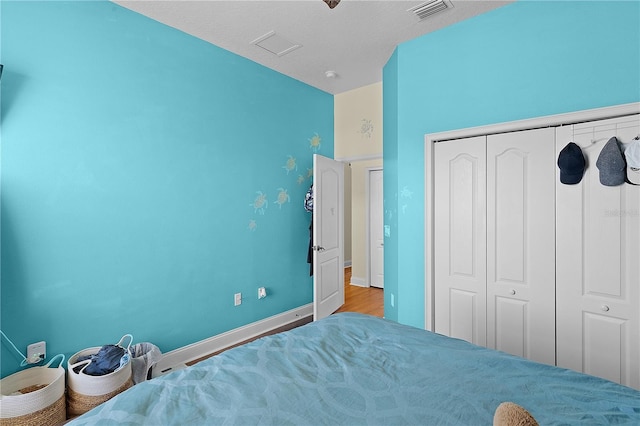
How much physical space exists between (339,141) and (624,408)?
3930 millimetres

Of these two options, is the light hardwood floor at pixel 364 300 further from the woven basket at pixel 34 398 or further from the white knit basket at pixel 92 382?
the woven basket at pixel 34 398

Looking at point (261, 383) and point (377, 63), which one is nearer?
point (261, 383)

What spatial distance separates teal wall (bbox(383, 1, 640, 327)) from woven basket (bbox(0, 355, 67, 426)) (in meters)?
2.50

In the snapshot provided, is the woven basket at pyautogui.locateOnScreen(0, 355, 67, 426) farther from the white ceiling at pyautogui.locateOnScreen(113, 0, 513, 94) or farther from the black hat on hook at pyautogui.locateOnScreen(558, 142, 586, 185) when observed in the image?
the black hat on hook at pyautogui.locateOnScreen(558, 142, 586, 185)

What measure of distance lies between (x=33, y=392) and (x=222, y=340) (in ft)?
4.78

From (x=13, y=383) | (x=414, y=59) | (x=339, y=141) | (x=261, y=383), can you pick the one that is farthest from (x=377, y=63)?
(x=13, y=383)

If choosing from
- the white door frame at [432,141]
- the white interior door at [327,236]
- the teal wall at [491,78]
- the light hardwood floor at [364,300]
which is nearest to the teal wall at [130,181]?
the white interior door at [327,236]

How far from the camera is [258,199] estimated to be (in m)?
3.31

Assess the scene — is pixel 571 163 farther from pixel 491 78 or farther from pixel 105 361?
pixel 105 361

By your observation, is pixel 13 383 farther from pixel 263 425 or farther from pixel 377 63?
pixel 377 63

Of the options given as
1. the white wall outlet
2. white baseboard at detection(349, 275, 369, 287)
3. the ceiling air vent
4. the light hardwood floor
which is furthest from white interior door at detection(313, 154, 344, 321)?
the white wall outlet

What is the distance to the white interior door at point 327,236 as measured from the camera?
344 centimetres

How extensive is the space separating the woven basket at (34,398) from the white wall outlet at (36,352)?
Answer: 50mm

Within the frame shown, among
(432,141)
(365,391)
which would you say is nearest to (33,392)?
(365,391)
